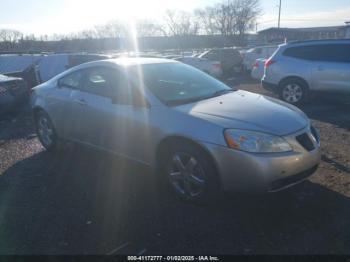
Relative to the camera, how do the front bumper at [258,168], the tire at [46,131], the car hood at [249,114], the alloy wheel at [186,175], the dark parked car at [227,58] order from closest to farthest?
the front bumper at [258,168], the car hood at [249,114], the alloy wheel at [186,175], the tire at [46,131], the dark parked car at [227,58]

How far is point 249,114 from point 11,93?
7.38m

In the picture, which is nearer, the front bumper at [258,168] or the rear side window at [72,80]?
the front bumper at [258,168]

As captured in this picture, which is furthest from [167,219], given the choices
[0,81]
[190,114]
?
[0,81]

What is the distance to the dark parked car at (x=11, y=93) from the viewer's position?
9211 mm

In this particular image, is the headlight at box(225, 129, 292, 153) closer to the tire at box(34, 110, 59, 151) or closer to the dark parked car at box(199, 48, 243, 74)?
the tire at box(34, 110, 59, 151)

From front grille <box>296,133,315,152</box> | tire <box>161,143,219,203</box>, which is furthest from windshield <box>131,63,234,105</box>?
front grille <box>296,133,315,152</box>

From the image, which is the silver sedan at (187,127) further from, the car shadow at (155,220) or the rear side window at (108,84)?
the car shadow at (155,220)

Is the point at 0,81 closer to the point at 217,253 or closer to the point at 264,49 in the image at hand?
the point at 217,253

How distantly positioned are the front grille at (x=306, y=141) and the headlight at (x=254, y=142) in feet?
0.84

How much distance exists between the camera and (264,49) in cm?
2188

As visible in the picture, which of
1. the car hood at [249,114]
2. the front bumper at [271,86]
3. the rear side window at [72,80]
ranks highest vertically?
the rear side window at [72,80]

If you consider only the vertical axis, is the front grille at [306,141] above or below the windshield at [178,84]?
below

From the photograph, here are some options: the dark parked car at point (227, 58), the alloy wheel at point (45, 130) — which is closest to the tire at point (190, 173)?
the alloy wheel at point (45, 130)

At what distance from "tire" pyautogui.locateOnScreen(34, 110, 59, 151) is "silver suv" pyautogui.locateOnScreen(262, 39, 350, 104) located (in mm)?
6569
